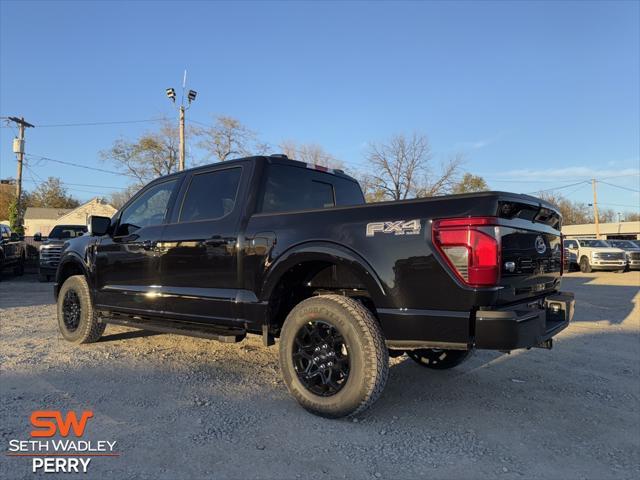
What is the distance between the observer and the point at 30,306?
29.8 ft

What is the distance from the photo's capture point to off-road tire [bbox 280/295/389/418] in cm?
322

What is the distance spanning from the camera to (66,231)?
52.9ft

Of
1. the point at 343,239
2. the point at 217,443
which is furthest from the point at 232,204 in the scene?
the point at 217,443

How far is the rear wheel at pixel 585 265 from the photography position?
22641 mm

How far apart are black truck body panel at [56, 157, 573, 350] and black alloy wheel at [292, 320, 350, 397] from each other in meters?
0.39

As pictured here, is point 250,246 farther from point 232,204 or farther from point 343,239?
point 343,239

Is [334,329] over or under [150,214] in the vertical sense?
under

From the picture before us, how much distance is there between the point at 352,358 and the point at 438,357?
1.74 m

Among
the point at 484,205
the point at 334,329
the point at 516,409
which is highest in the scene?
the point at 484,205

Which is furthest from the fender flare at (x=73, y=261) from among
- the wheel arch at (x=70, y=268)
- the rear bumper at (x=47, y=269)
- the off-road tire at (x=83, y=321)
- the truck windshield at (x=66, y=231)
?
the truck windshield at (x=66, y=231)

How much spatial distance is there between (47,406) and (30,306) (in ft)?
21.4

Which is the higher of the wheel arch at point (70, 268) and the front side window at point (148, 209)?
the front side window at point (148, 209)

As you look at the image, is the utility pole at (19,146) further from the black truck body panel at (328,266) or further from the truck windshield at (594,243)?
the truck windshield at (594,243)

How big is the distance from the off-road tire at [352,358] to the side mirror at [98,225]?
9.99 feet
